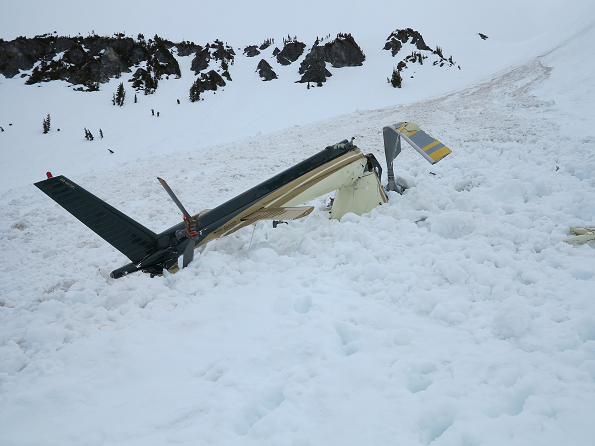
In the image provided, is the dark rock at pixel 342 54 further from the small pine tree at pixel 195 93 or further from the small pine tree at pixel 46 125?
the small pine tree at pixel 46 125

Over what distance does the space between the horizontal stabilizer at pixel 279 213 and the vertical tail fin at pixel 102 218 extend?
5.27 ft

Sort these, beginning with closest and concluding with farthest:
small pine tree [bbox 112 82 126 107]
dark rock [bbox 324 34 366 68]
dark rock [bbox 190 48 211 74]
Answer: small pine tree [bbox 112 82 126 107] → dark rock [bbox 190 48 211 74] → dark rock [bbox 324 34 366 68]

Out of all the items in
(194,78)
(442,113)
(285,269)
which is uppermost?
(194,78)

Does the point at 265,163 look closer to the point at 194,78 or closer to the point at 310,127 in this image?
the point at 310,127

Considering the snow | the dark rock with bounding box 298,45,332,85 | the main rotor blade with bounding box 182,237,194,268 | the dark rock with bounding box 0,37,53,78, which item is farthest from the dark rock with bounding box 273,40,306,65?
the main rotor blade with bounding box 182,237,194,268

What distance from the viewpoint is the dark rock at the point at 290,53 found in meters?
35.1

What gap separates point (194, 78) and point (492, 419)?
33815 mm

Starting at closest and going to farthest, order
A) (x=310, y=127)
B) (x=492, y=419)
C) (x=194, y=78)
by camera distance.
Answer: (x=492, y=419) < (x=310, y=127) < (x=194, y=78)

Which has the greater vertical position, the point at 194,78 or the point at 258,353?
the point at 194,78

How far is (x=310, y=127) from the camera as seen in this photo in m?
15.5

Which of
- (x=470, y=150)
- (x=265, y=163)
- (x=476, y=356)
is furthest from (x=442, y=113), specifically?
(x=476, y=356)

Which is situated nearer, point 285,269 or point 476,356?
point 476,356

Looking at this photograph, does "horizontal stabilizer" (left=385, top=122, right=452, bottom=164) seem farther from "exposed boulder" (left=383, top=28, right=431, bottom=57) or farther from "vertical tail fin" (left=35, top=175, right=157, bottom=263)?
"exposed boulder" (left=383, top=28, right=431, bottom=57)

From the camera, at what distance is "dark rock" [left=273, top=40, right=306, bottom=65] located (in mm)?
35125
